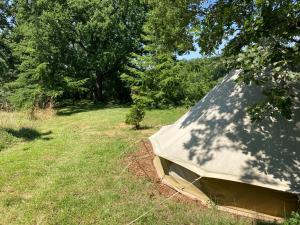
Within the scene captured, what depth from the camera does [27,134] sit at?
15.3 metres

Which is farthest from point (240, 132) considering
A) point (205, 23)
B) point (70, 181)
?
point (70, 181)

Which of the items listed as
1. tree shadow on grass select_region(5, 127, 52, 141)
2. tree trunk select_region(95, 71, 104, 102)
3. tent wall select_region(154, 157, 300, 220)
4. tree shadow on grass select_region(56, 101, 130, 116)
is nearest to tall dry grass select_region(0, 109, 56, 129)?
tree shadow on grass select_region(5, 127, 52, 141)

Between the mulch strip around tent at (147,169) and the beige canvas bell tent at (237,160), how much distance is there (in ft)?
0.73

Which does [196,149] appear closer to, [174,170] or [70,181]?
[174,170]

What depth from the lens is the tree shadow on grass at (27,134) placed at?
14734mm

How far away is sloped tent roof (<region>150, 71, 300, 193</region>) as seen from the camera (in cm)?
725

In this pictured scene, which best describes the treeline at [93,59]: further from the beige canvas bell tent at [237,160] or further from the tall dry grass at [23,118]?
the beige canvas bell tent at [237,160]

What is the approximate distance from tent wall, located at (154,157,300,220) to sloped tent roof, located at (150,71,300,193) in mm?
246

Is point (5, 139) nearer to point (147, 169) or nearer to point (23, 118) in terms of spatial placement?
point (23, 118)

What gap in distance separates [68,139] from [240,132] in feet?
27.5

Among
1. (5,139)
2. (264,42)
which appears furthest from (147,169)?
(5,139)

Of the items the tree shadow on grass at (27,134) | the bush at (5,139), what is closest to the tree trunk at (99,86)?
the tree shadow on grass at (27,134)

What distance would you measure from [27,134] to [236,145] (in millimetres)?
10300

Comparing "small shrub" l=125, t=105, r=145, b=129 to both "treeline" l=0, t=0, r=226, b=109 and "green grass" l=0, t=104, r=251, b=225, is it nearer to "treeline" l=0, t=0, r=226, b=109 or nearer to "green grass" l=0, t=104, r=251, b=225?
"green grass" l=0, t=104, r=251, b=225
